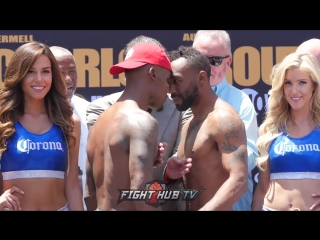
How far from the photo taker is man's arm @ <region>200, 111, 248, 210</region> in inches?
186

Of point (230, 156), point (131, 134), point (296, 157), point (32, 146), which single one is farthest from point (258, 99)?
point (32, 146)

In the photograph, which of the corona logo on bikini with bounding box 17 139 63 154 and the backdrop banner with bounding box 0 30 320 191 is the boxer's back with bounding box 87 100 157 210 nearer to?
the corona logo on bikini with bounding box 17 139 63 154

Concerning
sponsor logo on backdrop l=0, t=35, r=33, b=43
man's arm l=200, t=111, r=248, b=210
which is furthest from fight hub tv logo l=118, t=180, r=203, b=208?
sponsor logo on backdrop l=0, t=35, r=33, b=43

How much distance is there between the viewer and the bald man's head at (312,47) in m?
5.75

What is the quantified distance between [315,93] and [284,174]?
1.86 feet

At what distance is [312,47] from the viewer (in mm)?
5809

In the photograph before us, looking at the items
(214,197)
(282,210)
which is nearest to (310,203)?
(282,210)

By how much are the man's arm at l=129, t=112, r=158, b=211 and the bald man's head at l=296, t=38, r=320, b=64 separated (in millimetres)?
1683

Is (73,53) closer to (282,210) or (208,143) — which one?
(208,143)

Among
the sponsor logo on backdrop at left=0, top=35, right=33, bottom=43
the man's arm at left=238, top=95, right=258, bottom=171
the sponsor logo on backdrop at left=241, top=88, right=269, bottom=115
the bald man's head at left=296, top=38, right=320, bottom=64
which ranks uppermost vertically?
the sponsor logo on backdrop at left=0, top=35, right=33, bottom=43

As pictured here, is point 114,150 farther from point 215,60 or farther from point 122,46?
point 122,46

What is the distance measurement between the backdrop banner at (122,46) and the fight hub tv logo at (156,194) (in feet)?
5.17

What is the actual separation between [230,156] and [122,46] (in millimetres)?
1986

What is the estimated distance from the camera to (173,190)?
16.6 ft
